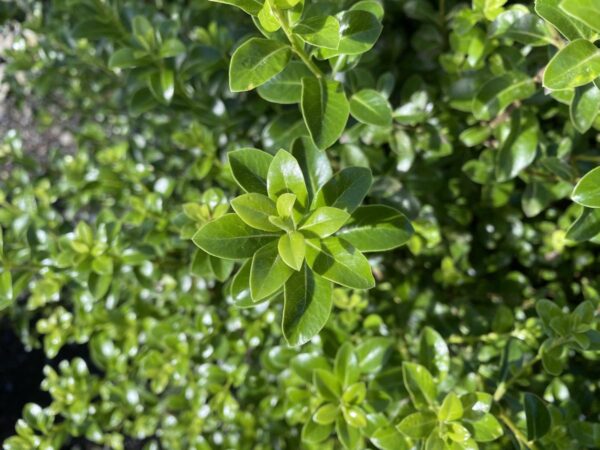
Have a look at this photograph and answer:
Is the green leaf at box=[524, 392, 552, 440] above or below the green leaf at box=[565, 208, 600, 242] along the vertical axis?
below

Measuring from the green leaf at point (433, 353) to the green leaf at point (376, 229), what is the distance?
1.23ft

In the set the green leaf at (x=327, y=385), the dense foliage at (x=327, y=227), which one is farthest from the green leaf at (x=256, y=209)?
the green leaf at (x=327, y=385)

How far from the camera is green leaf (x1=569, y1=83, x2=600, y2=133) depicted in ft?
3.69

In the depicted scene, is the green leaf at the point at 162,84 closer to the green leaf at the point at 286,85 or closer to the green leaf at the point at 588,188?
the green leaf at the point at 286,85

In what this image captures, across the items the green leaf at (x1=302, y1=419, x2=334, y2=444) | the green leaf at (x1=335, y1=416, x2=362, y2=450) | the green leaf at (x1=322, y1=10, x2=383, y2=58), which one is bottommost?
the green leaf at (x1=302, y1=419, x2=334, y2=444)

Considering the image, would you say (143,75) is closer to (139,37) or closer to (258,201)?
(139,37)

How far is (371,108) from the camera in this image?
1292mm

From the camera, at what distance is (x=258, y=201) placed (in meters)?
1.00

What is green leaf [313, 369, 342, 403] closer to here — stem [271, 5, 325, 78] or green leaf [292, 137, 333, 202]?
green leaf [292, 137, 333, 202]

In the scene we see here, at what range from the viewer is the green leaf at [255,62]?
1.01 meters

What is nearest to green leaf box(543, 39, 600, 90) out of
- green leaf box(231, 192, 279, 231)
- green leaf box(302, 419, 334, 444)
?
green leaf box(231, 192, 279, 231)

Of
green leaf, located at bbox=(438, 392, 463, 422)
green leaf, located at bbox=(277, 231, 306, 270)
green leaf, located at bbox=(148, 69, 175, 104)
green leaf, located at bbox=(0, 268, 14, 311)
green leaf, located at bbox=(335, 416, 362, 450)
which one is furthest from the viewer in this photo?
green leaf, located at bbox=(148, 69, 175, 104)

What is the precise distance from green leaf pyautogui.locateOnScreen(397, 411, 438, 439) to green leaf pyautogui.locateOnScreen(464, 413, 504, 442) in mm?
76

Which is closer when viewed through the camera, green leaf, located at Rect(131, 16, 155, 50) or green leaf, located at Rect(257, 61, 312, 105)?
green leaf, located at Rect(257, 61, 312, 105)
